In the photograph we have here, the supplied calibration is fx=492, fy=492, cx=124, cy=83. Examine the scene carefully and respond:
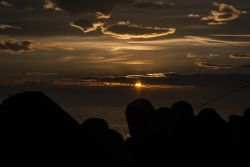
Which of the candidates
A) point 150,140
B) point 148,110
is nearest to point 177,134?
point 150,140

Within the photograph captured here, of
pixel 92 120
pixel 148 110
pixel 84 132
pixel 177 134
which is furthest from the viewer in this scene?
pixel 148 110

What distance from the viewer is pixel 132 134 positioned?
3672 cm

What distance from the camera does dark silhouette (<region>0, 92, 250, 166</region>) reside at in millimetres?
17797

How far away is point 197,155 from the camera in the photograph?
2958 centimetres

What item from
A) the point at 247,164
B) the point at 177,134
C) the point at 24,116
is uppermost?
the point at 24,116

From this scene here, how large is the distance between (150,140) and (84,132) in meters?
11.1

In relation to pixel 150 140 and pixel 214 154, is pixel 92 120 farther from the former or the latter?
pixel 214 154

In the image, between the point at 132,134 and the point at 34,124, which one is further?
the point at 132,134

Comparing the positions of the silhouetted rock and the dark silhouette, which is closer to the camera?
the silhouetted rock

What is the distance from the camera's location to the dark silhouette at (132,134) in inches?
701

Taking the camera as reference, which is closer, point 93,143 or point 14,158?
point 14,158

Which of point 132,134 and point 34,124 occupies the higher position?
point 34,124

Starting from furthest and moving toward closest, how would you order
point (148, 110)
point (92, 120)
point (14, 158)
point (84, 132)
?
point (148, 110), point (92, 120), point (84, 132), point (14, 158)

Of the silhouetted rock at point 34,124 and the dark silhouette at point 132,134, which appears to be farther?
the dark silhouette at point 132,134
